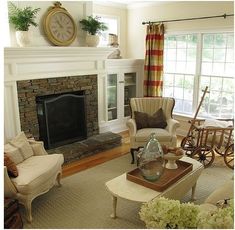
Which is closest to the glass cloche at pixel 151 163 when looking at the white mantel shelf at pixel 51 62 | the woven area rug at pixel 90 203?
the woven area rug at pixel 90 203

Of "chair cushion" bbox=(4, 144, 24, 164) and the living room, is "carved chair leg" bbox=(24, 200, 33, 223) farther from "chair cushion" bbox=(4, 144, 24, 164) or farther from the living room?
"chair cushion" bbox=(4, 144, 24, 164)

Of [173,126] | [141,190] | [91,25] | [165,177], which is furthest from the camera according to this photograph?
[91,25]

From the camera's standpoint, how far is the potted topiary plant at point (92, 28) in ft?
14.2

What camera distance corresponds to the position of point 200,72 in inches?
193

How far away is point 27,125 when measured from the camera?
153 inches

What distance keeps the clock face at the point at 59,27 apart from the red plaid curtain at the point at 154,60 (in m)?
1.67

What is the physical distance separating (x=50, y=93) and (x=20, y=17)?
115cm

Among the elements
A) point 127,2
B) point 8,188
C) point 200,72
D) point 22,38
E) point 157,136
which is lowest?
point 8,188

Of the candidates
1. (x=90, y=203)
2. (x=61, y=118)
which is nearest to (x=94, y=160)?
(x=61, y=118)

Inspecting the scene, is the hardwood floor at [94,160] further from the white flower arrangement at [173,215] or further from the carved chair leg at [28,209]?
the white flower arrangement at [173,215]

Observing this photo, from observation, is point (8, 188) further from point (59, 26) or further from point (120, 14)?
point (120, 14)

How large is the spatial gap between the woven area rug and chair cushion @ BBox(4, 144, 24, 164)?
A: 0.52m

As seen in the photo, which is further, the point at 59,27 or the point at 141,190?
the point at 59,27

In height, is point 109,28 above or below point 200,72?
above
